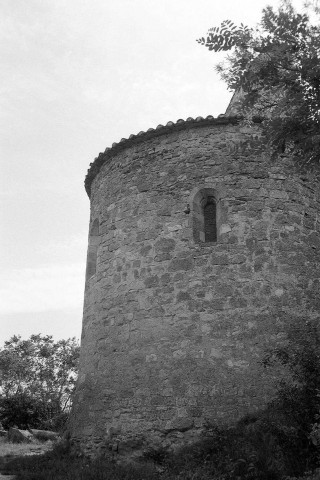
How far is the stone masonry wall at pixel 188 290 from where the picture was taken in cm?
828

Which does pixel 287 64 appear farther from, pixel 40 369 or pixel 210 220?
pixel 40 369

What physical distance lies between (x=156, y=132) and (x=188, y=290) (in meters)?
3.50

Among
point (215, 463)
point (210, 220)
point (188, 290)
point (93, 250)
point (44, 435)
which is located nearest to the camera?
point (215, 463)

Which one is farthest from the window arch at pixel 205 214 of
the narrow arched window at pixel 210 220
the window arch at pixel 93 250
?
the window arch at pixel 93 250

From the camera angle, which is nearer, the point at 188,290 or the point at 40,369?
the point at 188,290

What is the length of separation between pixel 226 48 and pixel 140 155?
15.7 feet

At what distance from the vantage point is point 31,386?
30203 mm

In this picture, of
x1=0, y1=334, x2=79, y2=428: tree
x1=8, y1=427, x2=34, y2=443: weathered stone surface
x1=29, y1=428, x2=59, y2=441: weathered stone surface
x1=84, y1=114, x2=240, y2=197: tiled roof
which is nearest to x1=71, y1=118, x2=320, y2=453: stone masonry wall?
x1=84, y1=114, x2=240, y2=197: tiled roof

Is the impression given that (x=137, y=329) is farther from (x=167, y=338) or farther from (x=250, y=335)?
(x=250, y=335)

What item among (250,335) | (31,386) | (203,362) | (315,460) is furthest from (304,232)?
(31,386)

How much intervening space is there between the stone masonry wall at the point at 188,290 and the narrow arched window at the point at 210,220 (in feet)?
0.87

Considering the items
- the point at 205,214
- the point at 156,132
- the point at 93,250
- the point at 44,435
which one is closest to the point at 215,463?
the point at 205,214

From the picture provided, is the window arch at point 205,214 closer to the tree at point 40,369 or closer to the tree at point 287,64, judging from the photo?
the tree at point 287,64

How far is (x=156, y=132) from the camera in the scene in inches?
406
